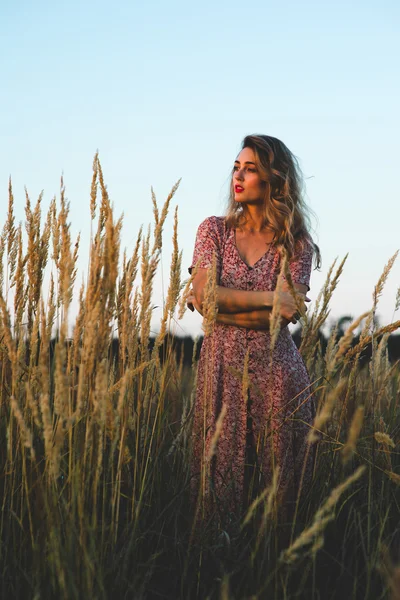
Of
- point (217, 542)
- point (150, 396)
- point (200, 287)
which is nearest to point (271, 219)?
point (200, 287)

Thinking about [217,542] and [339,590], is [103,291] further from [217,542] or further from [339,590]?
[339,590]

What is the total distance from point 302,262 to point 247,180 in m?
0.44

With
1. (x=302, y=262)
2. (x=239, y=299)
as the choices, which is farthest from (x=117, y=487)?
(x=302, y=262)

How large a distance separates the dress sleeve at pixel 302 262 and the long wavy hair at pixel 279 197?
2 centimetres

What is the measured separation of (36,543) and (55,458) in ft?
0.94

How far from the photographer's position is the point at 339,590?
166 centimetres

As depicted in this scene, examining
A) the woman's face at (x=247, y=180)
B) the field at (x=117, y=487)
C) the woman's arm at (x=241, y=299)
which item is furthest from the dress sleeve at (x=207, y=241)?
the field at (x=117, y=487)

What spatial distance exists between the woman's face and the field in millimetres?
550

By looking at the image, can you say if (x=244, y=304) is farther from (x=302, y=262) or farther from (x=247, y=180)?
(x=247, y=180)

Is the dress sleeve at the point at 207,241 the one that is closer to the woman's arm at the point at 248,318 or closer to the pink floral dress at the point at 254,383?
the pink floral dress at the point at 254,383

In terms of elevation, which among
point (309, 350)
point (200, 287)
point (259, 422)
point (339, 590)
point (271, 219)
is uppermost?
point (271, 219)

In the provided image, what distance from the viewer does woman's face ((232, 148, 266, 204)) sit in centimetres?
282

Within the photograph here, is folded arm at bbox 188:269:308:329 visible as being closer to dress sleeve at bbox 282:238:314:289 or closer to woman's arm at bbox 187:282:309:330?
woman's arm at bbox 187:282:309:330

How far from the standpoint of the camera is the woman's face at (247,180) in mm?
2818
